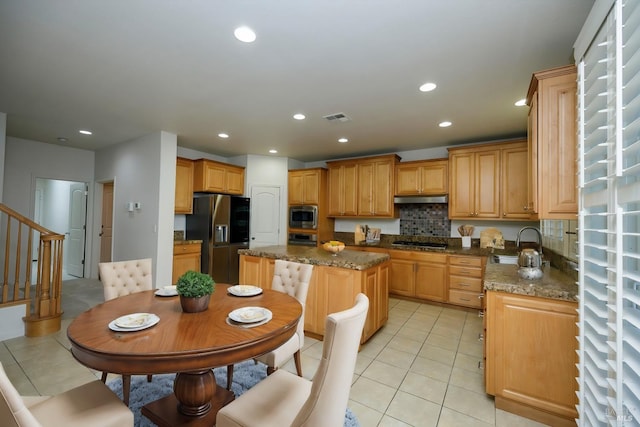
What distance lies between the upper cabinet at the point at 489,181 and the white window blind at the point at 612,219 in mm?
2710

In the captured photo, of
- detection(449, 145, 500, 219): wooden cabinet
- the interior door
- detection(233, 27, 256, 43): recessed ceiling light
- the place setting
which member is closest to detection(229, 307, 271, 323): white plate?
the place setting

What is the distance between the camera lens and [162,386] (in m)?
2.06

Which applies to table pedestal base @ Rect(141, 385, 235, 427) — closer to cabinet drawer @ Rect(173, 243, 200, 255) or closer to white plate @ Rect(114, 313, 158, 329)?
white plate @ Rect(114, 313, 158, 329)

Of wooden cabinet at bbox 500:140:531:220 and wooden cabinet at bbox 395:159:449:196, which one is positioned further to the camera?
wooden cabinet at bbox 395:159:449:196

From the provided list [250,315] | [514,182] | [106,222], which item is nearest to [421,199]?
[514,182]

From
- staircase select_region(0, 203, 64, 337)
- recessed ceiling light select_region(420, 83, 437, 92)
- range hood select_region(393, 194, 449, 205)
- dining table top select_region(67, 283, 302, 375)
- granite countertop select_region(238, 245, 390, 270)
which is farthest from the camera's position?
range hood select_region(393, 194, 449, 205)

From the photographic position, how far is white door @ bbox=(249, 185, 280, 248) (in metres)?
5.48

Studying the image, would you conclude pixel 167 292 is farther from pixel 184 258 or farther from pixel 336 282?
pixel 184 258

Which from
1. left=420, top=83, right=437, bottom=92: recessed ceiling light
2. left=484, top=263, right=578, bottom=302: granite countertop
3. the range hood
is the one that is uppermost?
left=420, top=83, right=437, bottom=92: recessed ceiling light

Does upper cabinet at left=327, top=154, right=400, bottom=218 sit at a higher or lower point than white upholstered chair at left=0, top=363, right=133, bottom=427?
higher

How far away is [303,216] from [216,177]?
1744mm

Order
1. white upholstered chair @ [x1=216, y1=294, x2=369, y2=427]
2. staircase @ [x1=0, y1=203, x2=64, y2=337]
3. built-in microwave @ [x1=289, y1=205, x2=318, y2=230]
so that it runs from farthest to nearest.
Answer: built-in microwave @ [x1=289, y1=205, x2=318, y2=230] → staircase @ [x1=0, y1=203, x2=64, y2=337] → white upholstered chair @ [x1=216, y1=294, x2=369, y2=427]

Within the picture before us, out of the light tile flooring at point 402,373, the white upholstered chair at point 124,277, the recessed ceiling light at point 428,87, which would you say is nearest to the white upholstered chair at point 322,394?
the light tile flooring at point 402,373

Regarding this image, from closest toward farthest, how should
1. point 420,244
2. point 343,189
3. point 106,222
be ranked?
point 420,244, point 343,189, point 106,222
